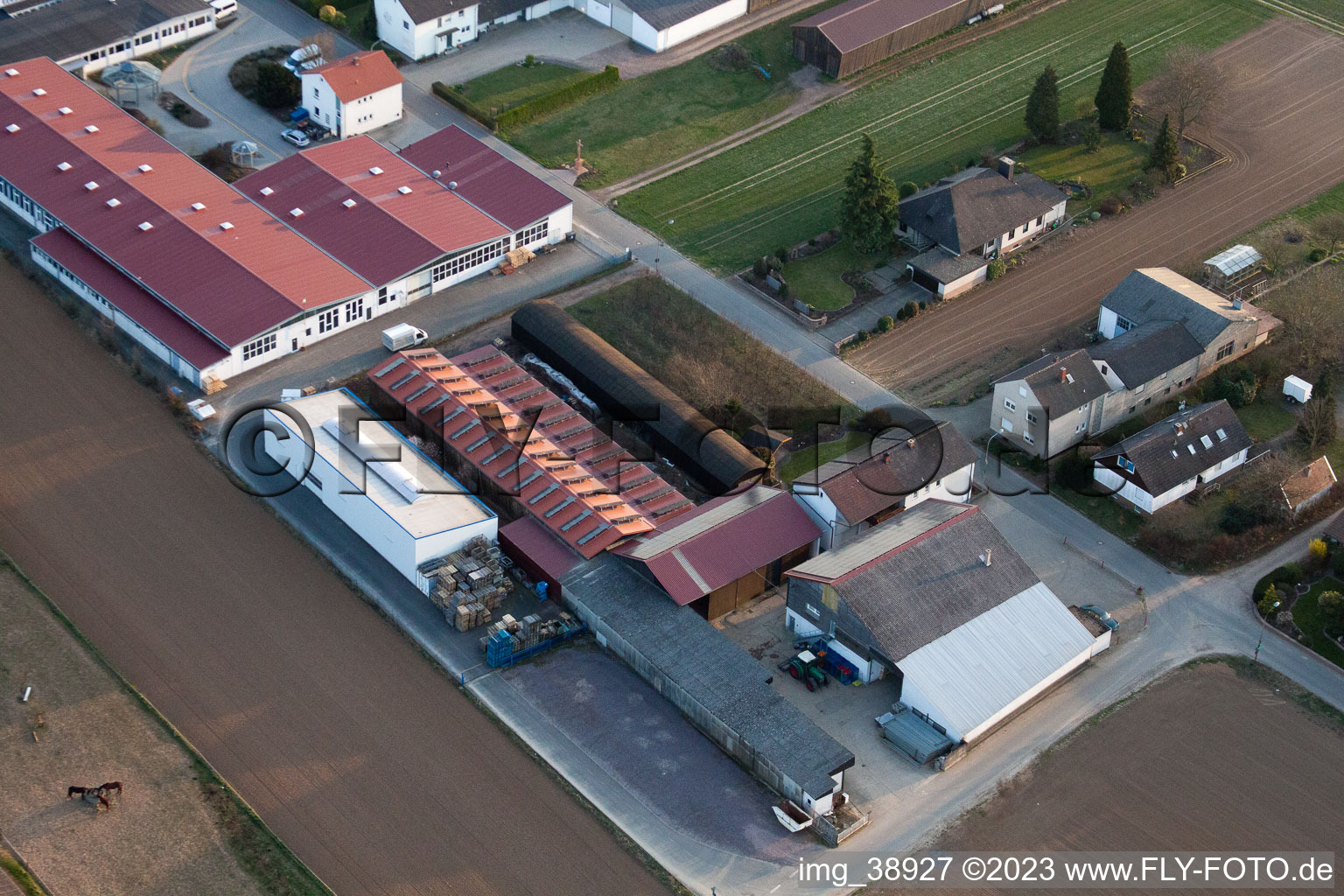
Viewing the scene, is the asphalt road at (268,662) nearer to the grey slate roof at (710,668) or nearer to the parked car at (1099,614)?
the grey slate roof at (710,668)

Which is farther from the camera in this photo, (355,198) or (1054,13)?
(1054,13)

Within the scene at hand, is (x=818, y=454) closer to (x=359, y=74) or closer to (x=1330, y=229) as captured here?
(x=1330, y=229)

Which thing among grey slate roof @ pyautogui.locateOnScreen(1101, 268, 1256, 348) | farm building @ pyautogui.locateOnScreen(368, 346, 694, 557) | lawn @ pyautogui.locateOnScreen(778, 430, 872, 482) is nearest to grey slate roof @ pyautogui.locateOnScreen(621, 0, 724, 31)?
farm building @ pyautogui.locateOnScreen(368, 346, 694, 557)

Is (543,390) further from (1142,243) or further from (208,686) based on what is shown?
(1142,243)

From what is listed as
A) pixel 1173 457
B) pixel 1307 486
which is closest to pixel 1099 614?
pixel 1173 457

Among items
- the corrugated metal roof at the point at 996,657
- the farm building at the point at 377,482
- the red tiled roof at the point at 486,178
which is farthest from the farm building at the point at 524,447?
the corrugated metal roof at the point at 996,657

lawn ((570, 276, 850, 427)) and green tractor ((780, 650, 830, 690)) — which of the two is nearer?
green tractor ((780, 650, 830, 690))

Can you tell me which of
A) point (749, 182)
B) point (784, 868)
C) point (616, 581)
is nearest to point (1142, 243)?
point (749, 182)

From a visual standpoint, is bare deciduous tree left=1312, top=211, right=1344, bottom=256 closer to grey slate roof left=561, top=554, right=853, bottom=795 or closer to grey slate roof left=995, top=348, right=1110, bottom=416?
grey slate roof left=995, top=348, right=1110, bottom=416
